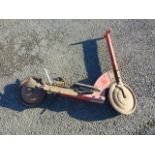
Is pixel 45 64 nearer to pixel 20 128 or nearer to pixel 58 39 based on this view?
pixel 58 39

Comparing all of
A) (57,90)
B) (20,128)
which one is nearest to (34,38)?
(57,90)

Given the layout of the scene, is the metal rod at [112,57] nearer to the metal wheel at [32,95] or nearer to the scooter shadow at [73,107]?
the scooter shadow at [73,107]

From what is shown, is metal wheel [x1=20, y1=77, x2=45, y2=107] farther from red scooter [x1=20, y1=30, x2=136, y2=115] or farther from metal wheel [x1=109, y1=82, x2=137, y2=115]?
metal wheel [x1=109, y1=82, x2=137, y2=115]

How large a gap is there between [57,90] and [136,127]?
73cm

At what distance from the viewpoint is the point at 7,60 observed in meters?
3.40

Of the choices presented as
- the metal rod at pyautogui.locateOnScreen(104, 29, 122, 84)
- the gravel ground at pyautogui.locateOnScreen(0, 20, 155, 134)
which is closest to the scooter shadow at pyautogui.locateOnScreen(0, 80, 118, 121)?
the gravel ground at pyautogui.locateOnScreen(0, 20, 155, 134)

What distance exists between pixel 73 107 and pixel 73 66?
0.37 m

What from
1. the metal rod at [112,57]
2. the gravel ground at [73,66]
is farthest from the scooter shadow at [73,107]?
the metal rod at [112,57]

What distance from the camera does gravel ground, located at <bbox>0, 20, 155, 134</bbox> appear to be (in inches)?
127

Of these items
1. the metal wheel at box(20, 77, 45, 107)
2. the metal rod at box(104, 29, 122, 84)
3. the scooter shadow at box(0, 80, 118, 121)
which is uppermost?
the metal rod at box(104, 29, 122, 84)

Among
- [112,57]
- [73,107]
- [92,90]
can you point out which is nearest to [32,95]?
[73,107]

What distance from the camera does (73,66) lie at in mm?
3385

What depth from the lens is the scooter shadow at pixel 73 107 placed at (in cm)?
325

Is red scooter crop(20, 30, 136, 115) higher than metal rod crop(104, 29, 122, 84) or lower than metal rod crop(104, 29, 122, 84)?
lower
